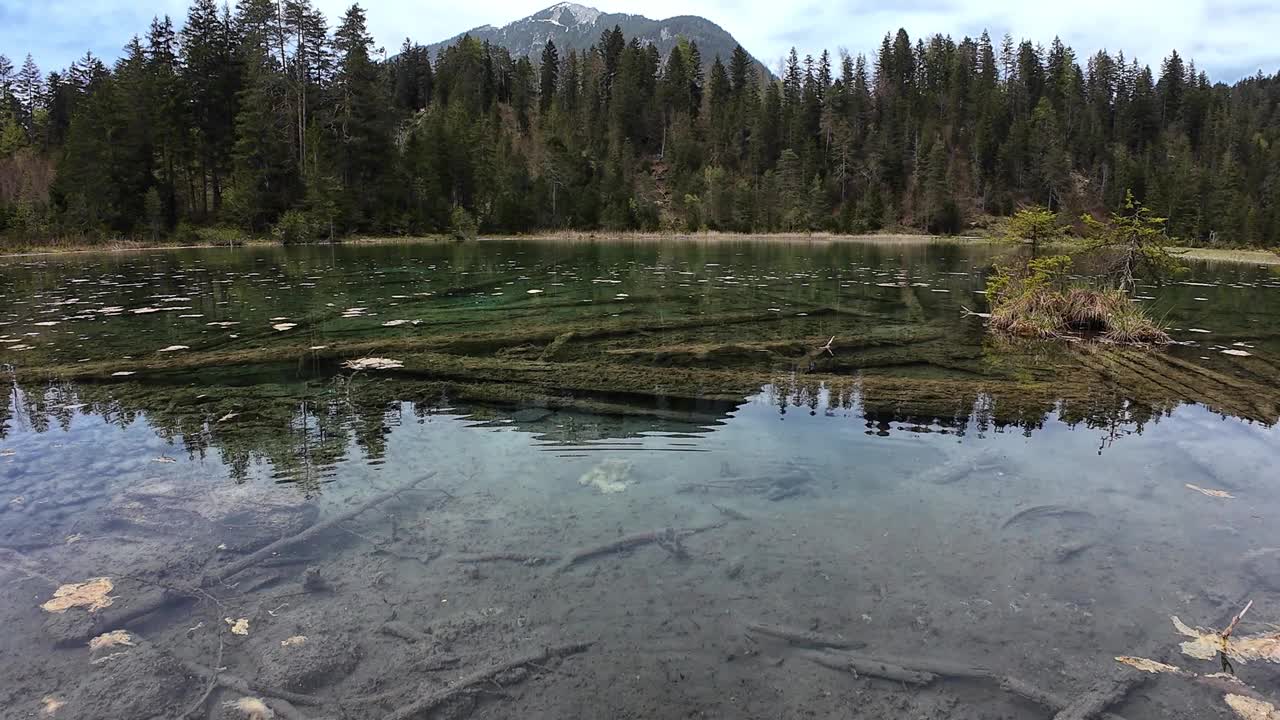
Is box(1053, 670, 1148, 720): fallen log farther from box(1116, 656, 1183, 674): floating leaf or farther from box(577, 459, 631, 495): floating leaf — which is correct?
box(577, 459, 631, 495): floating leaf

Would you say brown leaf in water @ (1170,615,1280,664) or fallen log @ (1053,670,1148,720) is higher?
brown leaf in water @ (1170,615,1280,664)

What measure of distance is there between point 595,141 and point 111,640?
355 feet

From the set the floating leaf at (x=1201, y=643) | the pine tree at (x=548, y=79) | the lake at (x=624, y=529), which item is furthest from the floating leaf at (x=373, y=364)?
the pine tree at (x=548, y=79)

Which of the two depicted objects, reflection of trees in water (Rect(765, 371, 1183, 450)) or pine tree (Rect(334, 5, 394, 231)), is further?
pine tree (Rect(334, 5, 394, 231))

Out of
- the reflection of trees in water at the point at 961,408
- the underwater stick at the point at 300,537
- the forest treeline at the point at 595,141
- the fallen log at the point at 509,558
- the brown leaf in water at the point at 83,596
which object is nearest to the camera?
the brown leaf in water at the point at 83,596

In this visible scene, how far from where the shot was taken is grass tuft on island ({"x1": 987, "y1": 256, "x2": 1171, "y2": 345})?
13195 mm

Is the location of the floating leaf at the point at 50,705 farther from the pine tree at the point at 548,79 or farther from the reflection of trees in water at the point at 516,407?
the pine tree at the point at 548,79

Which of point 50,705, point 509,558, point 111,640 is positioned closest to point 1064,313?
→ point 509,558

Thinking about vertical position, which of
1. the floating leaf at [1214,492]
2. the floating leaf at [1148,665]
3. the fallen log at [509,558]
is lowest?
the floating leaf at [1148,665]

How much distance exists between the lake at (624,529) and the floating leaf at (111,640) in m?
0.02

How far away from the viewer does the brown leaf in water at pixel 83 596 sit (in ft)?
12.9

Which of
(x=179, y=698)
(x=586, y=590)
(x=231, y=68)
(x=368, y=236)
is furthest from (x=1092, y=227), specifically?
(x=231, y=68)

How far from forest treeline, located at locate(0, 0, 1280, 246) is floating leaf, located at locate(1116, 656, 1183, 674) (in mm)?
26785

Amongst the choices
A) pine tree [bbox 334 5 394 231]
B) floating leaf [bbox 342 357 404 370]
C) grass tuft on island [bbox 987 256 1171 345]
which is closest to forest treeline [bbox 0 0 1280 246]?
pine tree [bbox 334 5 394 231]
